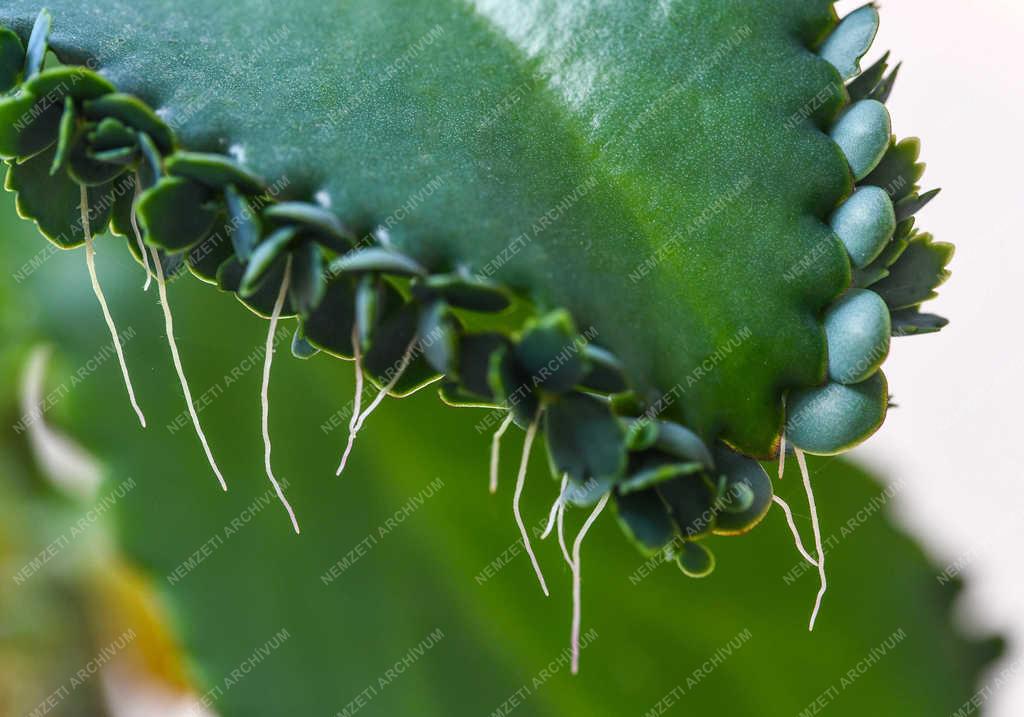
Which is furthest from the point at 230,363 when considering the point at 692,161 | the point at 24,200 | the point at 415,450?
the point at 692,161

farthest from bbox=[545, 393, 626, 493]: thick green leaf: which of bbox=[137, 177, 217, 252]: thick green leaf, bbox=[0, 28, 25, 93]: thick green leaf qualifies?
bbox=[0, 28, 25, 93]: thick green leaf

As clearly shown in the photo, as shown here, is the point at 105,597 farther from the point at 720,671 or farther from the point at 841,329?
the point at 841,329

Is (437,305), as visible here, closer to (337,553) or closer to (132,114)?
(132,114)

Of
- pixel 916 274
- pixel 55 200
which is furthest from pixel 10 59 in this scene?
pixel 916 274

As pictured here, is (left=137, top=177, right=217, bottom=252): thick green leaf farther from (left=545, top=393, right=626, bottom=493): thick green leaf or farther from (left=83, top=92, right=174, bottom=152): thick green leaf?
(left=545, top=393, right=626, bottom=493): thick green leaf

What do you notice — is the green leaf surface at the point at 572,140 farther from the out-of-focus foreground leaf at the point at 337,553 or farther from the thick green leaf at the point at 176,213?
the out-of-focus foreground leaf at the point at 337,553
